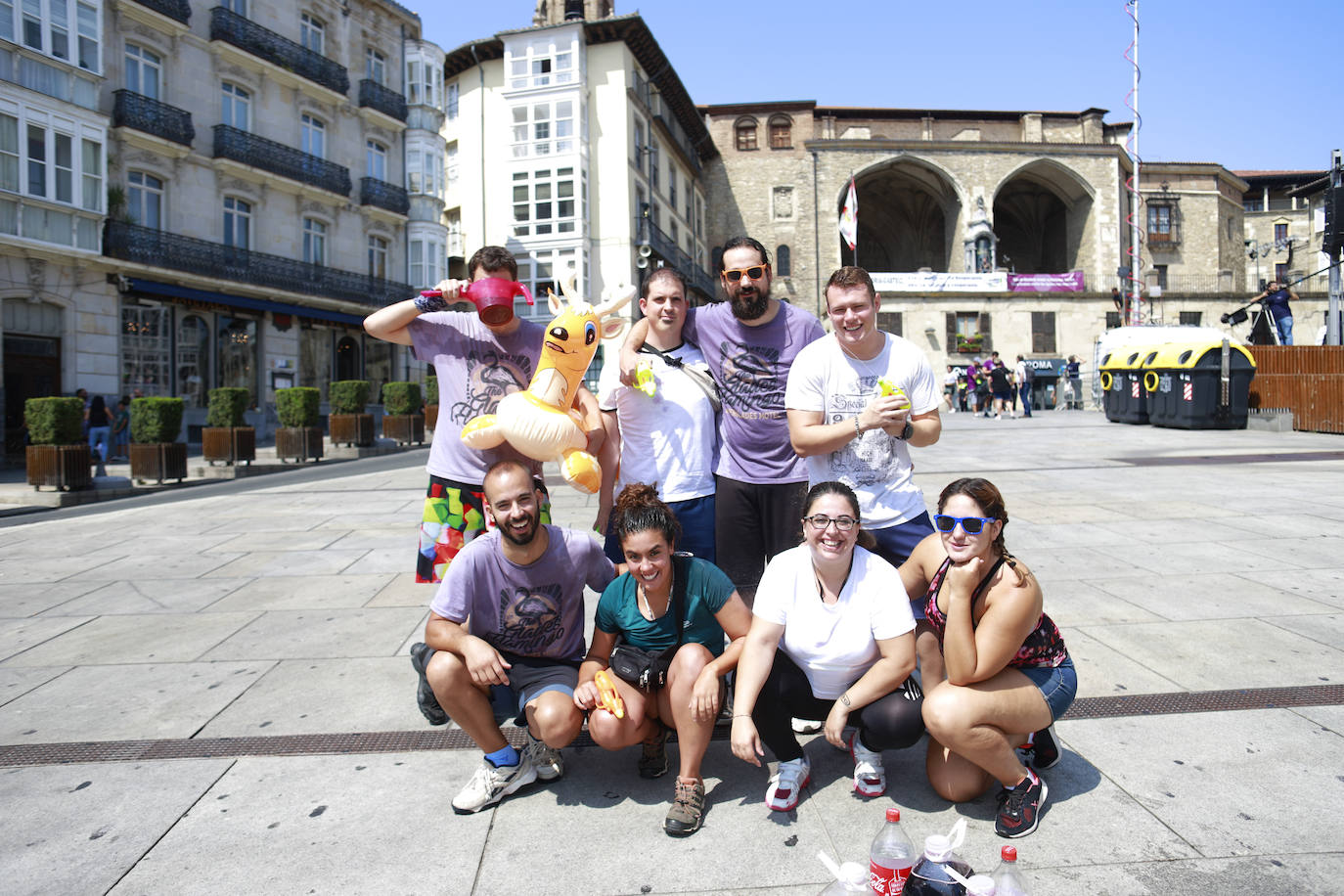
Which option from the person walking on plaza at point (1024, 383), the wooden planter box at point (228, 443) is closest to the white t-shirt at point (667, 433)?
the wooden planter box at point (228, 443)

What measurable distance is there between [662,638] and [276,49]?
89.5 feet

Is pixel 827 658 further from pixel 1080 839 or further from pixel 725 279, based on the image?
pixel 725 279

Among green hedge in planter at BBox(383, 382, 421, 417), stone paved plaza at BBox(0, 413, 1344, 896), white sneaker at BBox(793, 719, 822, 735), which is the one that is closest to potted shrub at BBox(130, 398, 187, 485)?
green hedge in planter at BBox(383, 382, 421, 417)

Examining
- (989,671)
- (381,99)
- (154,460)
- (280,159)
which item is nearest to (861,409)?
(989,671)

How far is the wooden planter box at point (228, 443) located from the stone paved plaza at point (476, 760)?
8628 millimetres

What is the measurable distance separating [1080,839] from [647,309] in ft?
8.34

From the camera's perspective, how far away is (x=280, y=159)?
24.5 meters

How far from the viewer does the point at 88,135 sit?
746 inches

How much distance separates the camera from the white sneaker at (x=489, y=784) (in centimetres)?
280

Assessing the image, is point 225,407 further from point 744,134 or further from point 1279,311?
point 744,134

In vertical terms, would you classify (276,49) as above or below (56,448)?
above

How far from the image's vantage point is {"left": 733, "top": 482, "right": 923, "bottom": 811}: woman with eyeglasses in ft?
9.31

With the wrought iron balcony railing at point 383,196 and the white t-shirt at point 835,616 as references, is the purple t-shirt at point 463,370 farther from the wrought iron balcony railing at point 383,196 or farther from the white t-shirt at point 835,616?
the wrought iron balcony railing at point 383,196

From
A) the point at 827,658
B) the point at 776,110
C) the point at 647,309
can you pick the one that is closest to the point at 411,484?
the point at 647,309
